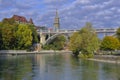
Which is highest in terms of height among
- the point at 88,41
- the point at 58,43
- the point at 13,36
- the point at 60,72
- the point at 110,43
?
the point at 13,36

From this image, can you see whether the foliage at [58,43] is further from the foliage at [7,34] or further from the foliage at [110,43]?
the foliage at [110,43]

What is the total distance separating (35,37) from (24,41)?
86.3ft

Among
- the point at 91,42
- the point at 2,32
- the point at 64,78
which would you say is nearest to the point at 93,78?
the point at 64,78

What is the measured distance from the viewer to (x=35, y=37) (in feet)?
530

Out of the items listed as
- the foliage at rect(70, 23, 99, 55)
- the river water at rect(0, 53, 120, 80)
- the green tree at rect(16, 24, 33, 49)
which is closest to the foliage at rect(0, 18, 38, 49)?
the green tree at rect(16, 24, 33, 49)

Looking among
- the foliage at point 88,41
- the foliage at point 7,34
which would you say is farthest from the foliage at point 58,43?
the foliage at point 88,41

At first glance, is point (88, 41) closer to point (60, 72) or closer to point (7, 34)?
point (60, 72)

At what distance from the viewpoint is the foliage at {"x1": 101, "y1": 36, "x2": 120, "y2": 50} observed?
11094 centimetres

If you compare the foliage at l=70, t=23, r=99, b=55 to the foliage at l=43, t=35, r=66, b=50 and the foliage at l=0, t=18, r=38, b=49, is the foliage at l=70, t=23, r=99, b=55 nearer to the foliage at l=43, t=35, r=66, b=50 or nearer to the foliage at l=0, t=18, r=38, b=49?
the foliage at l=0, t=18, r=38, b=49

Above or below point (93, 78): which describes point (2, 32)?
above

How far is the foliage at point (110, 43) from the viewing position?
111 metres

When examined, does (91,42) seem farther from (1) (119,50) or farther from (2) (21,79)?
(2) (21,79)

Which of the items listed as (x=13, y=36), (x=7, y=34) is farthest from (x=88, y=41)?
(x=13, y=36)

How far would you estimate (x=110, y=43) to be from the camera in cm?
11269
